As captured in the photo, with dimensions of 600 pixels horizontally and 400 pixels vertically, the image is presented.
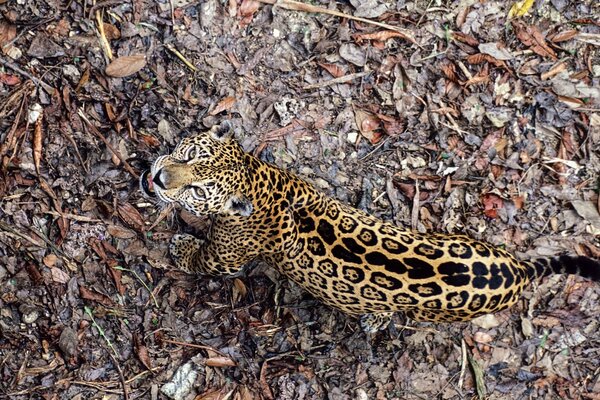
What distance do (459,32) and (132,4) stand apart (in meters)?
3.09

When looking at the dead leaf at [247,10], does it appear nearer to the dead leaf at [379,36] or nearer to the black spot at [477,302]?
the dead leaf at [379,36]

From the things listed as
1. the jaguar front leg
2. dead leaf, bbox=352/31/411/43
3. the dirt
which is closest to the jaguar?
the jaguar front leg

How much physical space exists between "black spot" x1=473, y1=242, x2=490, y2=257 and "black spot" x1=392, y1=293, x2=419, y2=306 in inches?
23.8

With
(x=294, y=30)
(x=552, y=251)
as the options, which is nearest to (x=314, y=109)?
(x=294, y=30)

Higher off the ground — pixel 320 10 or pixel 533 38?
pixel 320 10

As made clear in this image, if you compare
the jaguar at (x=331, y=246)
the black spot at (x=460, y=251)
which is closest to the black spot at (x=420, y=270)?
the jaguar at (x=331, y=246)

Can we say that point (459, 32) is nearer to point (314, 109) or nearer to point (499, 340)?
point (314, 109)

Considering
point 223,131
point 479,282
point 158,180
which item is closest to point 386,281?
point 479,282

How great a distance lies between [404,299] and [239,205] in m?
1.45

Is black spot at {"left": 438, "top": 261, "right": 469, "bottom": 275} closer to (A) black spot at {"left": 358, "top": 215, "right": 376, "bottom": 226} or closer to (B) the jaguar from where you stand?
(B) the jaguar

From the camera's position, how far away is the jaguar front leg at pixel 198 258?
5.89 m

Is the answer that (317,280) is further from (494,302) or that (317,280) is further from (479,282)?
(494,302)

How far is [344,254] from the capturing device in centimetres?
529

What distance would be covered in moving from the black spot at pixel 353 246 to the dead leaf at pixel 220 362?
1797mm
